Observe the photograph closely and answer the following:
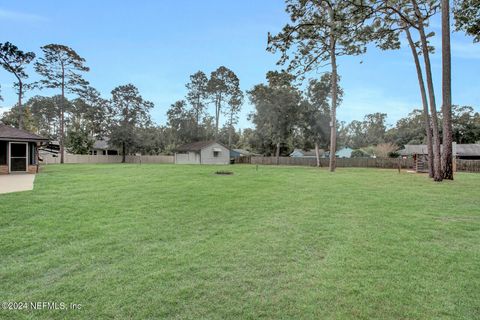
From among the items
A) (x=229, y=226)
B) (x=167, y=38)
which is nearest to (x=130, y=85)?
(x=167, y=38)

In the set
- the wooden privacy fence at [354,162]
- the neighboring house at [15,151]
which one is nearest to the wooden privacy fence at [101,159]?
the wooden privacy fence at [354,162]

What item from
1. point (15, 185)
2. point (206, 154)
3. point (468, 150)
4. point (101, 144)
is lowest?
point (15, 185)

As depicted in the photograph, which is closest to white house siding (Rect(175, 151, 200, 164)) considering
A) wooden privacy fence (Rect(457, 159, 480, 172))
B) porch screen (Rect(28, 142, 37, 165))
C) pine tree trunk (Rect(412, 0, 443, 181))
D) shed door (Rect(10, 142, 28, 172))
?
porch screen (Rect(28, 142, 37, 165))

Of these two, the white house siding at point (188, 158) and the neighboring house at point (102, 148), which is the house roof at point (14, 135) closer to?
the white house siding at point (188, 158)

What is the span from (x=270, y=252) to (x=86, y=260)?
2.17 meters

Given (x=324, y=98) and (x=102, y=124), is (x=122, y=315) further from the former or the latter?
(x=102, y=124)

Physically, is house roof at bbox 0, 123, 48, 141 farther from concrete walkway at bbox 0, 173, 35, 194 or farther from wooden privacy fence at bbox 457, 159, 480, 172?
wooden privacy fence at bbox 457, 159, 480, 172

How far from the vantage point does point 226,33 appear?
14672mm

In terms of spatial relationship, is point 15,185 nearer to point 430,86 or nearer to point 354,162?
point 430,86

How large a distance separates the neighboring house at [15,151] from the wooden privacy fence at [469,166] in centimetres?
2882

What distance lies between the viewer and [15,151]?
14.1 meters

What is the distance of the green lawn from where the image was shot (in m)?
2.23

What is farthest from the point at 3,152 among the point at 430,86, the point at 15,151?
the point at 430,86

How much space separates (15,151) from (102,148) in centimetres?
3014
